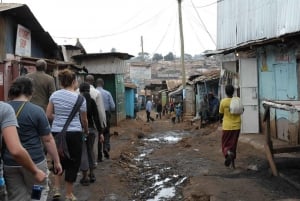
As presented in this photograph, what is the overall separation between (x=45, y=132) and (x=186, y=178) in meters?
5.49

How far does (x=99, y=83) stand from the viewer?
1067 centimetres

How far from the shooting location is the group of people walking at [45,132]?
157 inches

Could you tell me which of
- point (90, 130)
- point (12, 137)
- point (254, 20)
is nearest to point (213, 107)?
point (254, 20)

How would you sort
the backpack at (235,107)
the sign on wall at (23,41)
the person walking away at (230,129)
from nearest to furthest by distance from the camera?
the backpack at (235,107) → the person walking away at (230,129) → the sign on wall at (23,41)

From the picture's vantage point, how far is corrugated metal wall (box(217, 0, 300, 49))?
13.2 metres

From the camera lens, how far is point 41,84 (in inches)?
319

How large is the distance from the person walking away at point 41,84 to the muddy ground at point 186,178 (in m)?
1.66

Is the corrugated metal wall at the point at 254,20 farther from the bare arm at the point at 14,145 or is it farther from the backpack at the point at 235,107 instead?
the bare arm at the point at 14,145

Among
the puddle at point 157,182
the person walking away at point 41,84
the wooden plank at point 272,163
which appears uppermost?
the person walking away at point 41,84

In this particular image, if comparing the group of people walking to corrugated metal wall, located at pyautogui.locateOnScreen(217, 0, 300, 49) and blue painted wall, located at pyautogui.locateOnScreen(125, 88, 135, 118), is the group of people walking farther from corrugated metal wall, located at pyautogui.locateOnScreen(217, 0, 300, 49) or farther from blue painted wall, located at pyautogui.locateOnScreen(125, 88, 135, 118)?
blue painted wall, located at pyautogui.locateOnScreen(125, 88, 135, 118)

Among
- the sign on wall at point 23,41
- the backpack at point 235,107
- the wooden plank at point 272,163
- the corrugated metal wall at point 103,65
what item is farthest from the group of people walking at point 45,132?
the corrugated metal wall at point 103,65

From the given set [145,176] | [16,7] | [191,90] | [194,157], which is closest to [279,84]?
[194,157]

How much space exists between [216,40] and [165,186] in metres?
13.8

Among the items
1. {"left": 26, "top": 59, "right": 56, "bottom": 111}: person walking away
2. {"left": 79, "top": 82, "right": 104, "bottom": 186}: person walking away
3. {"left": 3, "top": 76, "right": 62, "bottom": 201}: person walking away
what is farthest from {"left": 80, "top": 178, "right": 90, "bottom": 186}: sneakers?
{"left": 3, "top": 76, "right": 62, "bottom": 201}: person walking away
